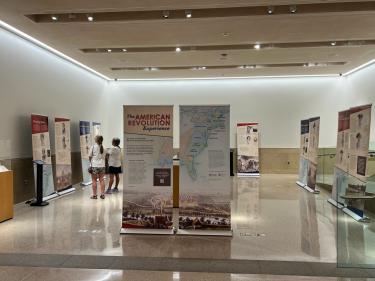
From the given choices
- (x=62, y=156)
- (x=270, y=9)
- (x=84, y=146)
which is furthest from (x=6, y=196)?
(x=270, y=9)

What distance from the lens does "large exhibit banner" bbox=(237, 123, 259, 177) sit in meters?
14.2

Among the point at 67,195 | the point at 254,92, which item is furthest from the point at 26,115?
the point at 254,92

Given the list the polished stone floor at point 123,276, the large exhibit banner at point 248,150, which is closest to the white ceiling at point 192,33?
the large exhibit banner at point 248,150

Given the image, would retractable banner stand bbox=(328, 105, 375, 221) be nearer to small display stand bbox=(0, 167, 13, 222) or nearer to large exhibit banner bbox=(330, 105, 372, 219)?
large exhibit banner bbox=(330, 105, 372, 219)

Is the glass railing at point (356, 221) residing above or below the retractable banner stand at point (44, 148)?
below

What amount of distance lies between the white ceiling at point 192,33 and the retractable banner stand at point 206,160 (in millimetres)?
2236

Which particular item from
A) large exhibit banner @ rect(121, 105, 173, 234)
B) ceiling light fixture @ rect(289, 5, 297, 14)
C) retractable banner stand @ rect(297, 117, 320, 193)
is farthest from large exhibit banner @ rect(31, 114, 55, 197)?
retractable banner stand @ rect(297, 117, 320, 193)

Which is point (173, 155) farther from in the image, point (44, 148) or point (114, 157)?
point (44, 148)

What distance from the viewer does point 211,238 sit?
546cm

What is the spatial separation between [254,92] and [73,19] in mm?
9196

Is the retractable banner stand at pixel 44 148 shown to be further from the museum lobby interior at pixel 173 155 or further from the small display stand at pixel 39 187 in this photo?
the small display stand at pixel 39 187

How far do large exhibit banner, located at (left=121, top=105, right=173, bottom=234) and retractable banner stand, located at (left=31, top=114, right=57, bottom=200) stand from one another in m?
3.91

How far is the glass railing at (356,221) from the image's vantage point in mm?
4359

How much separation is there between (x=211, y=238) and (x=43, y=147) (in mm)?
5438
